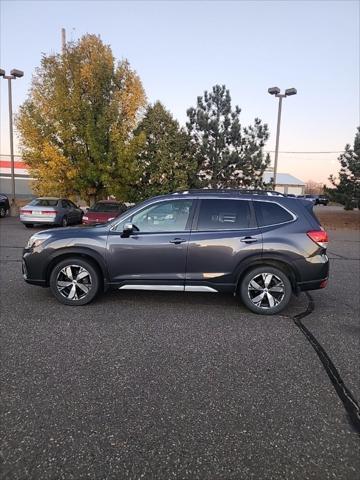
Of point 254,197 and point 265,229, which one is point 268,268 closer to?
point 265,229

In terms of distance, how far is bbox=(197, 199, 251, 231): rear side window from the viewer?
517 centimetres

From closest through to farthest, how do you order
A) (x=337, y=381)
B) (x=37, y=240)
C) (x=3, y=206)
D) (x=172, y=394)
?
(x=172, y=394) < (x=337, y=381) < (x=37, y=240) < (x=3, y=206)

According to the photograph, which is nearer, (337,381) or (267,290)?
(337,381)

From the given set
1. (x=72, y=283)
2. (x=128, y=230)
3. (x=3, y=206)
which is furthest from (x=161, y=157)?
(x=72, y=283)

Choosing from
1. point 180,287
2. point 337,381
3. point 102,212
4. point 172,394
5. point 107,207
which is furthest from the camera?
point 107,207

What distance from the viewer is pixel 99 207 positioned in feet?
48.1

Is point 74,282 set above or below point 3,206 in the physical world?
below

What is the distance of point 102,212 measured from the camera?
14.0 meters

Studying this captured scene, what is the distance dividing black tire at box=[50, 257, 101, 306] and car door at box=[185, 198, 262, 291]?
1.41 m

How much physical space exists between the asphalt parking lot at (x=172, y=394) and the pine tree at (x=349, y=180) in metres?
21.8

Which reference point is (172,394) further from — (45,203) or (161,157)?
(161,157)

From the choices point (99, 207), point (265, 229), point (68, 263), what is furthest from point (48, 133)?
point (265, 229)

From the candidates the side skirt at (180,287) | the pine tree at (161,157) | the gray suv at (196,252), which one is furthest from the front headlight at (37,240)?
the pine tree at (161,157)

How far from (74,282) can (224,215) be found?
2.45 meters
